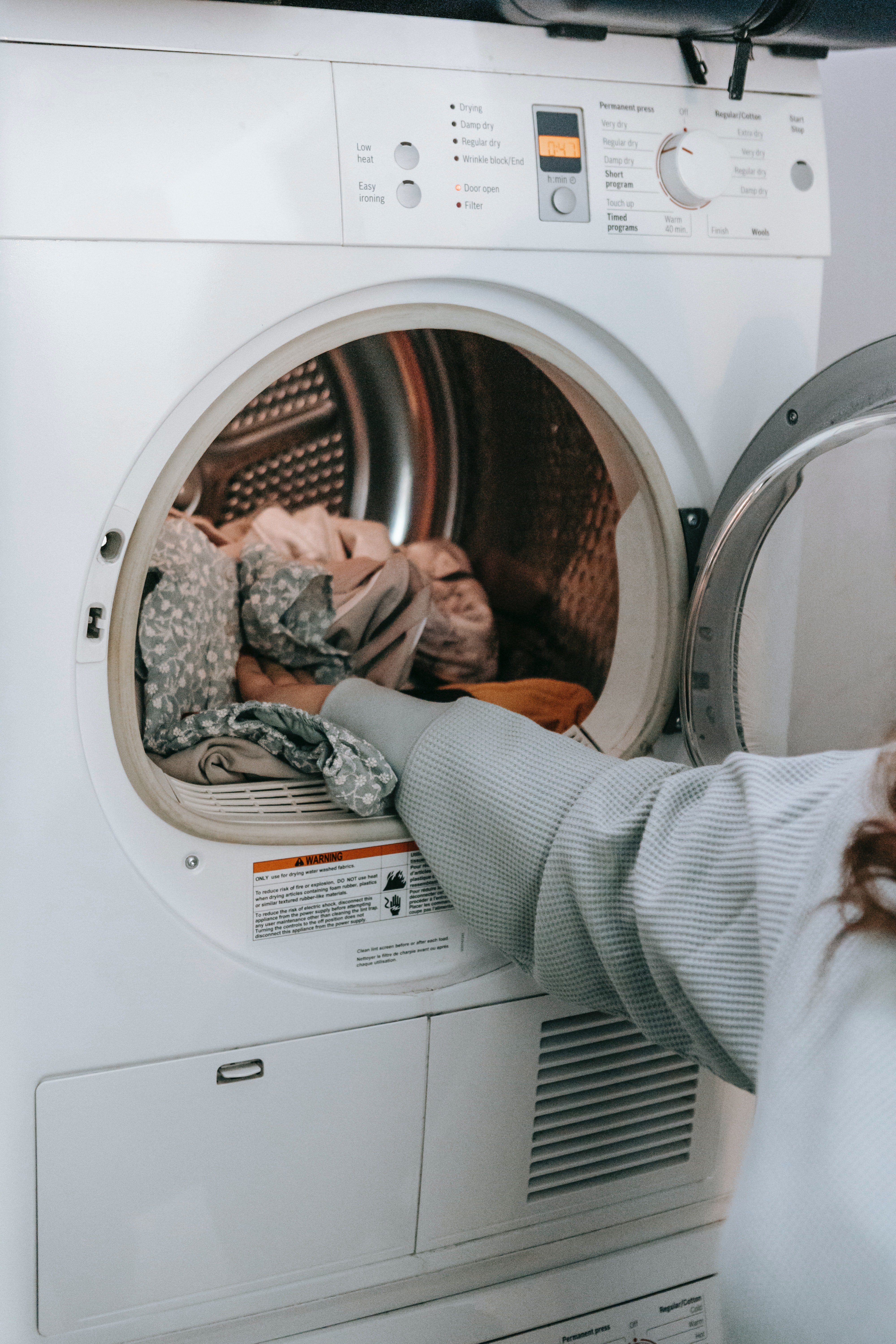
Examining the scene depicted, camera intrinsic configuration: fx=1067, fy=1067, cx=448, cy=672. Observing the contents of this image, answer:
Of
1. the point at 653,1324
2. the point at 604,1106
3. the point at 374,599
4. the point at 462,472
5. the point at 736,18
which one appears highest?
the point at 736,18

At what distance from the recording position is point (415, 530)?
1.30 meters

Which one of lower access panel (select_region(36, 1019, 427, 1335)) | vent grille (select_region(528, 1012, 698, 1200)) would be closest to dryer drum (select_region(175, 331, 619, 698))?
vent grille (select_region(528, 1012, 698, 1200))

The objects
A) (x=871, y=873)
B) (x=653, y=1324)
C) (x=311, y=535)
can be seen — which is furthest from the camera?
(x=311, y=535)

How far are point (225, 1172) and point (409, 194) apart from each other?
782mm

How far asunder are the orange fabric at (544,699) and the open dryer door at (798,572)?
6.1 inches

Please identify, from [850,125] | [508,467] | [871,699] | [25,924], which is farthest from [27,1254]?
[850,125]

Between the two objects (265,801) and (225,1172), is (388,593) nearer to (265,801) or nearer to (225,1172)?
(265,801)

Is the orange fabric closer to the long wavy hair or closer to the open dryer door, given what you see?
the open dryer door

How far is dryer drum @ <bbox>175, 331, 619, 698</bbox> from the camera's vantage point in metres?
1.15

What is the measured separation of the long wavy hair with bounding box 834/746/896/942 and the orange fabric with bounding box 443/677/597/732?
0.53 meters

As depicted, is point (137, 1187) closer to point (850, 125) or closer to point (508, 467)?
point (508, 467)

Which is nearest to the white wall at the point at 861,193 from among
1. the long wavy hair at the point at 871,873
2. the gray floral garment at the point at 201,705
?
A: the gray floral garment at the point at 201,705

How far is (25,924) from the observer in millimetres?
772

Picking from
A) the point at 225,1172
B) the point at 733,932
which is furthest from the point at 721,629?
the point at 225,1172
